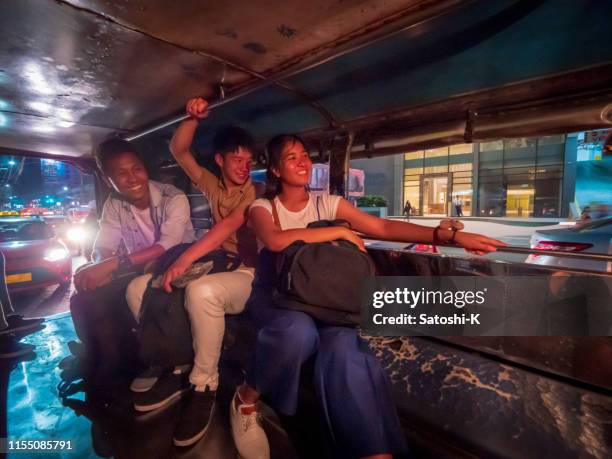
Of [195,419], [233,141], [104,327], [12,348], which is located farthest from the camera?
[12,348]

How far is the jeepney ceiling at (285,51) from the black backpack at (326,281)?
131 centimetres

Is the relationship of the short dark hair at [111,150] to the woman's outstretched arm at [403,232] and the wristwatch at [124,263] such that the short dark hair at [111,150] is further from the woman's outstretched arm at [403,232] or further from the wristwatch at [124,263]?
the woman's outstretched arm at [403,232]

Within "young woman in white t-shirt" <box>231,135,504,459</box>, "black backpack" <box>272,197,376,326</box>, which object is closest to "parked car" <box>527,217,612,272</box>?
"young woman in white t-shirt" <box>231,135,504,459</box>

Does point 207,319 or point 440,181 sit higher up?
point 440,181

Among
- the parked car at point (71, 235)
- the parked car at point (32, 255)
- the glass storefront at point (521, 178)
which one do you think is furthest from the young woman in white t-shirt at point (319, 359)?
the glass storefront at point (521, 178)

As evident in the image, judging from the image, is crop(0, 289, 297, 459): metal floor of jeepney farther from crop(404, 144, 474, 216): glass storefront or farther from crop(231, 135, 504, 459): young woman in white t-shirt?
crop(404, 144, 474, 216): glass storefront

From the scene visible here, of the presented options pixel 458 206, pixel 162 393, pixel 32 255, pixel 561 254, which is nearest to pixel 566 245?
pixel 561 254

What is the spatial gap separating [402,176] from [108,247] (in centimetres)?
2136

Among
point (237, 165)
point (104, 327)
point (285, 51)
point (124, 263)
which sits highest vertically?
point (285, 51)

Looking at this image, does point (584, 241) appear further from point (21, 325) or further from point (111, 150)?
point (21, 325)

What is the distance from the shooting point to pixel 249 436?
1.82 meters

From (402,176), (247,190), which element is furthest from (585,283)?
(402,176)

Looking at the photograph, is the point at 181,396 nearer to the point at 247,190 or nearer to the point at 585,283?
the point at 247,190

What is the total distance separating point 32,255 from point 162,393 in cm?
541
